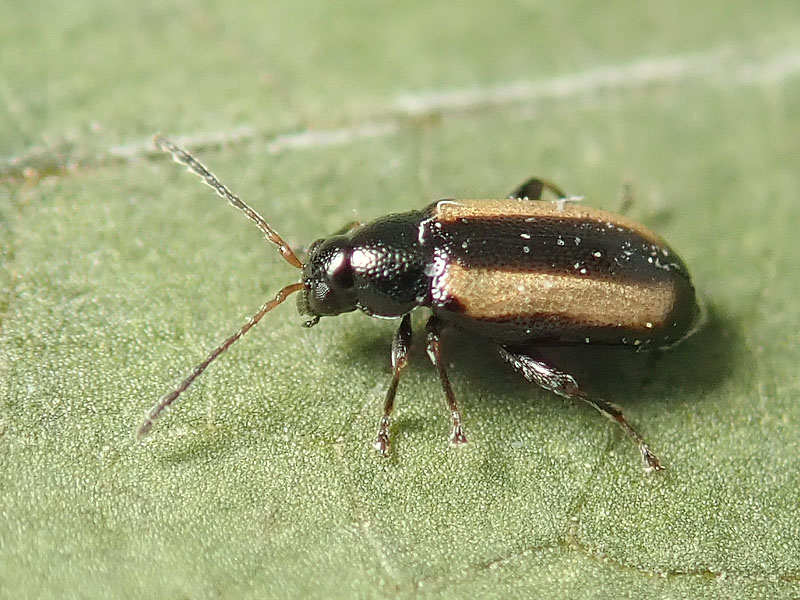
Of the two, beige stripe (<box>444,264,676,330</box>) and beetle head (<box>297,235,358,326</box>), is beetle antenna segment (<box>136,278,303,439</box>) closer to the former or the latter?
beetle head (<box>297,235,358,326</box>)

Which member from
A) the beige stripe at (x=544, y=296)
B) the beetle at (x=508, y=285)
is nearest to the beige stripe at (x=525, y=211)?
the beetle at (x=508, y=285)

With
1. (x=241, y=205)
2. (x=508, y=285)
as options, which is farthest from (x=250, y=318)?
(x=508, y=285)

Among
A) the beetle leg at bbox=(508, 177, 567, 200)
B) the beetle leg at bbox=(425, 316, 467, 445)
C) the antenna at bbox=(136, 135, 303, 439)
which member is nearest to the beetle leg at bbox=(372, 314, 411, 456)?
the beetle leg at bbox=(425, 316, 467, 445)

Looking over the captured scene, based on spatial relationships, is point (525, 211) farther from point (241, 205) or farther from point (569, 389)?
point (241, 205)

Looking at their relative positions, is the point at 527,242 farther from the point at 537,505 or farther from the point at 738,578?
the point at 738,578

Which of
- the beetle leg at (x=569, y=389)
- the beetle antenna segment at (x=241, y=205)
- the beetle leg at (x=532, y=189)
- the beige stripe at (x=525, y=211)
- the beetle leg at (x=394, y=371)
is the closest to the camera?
the beetle leg at (x=394, y=371)

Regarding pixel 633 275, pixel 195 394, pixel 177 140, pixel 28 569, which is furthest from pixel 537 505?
pixel 177 140

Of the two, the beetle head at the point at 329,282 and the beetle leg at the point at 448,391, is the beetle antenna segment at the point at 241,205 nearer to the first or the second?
the beetle head at the point at 329,282
